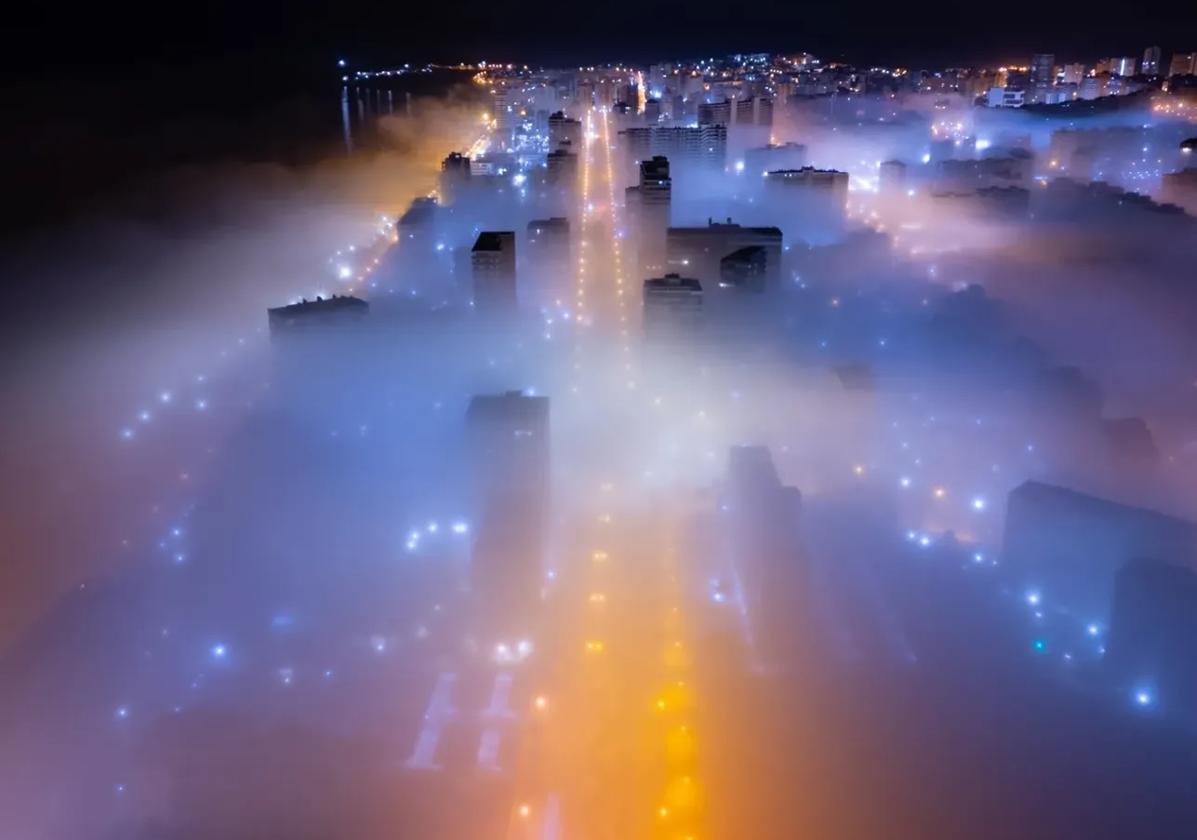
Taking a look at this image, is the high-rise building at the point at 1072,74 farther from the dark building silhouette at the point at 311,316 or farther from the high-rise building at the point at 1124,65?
the dark building silhouette at the point at 311,316

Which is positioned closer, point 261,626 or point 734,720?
point 734,720

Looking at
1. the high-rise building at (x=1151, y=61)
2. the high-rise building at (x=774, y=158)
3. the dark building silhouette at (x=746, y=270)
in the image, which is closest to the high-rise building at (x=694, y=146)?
the high-rise building at (x=774, y=158)

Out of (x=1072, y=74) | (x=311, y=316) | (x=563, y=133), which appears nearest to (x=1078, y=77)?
(x=1072, y=74)

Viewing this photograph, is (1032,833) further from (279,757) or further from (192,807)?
(192,807)

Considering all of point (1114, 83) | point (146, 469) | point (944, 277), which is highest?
point (1114, 83)

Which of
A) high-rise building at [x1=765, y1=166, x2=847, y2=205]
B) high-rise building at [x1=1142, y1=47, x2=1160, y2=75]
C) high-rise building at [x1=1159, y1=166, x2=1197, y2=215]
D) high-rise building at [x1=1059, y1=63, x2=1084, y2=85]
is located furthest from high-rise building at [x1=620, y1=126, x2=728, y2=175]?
high-rise building at [x1=1142, y1=47, x2=1160, y2=75]

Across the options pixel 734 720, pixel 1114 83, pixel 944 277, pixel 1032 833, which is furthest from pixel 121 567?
pixel 1114 83

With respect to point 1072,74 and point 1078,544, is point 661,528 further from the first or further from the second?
point 1072,74
